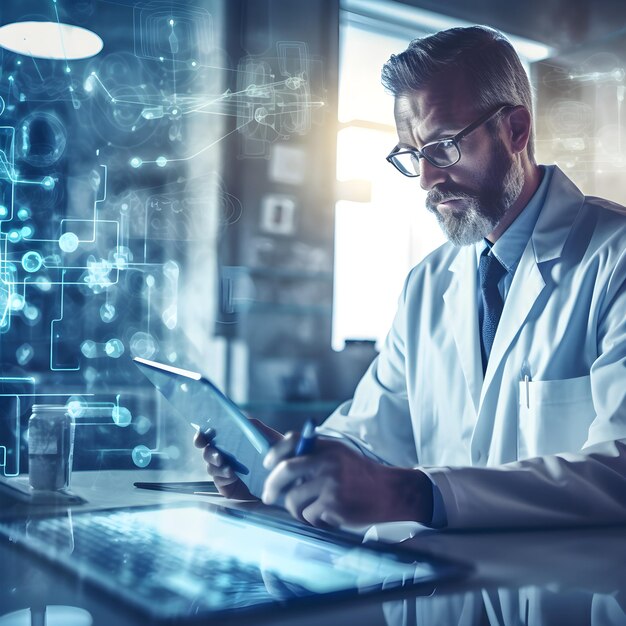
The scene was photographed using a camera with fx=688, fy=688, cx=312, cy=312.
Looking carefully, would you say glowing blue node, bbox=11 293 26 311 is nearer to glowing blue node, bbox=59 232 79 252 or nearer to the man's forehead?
glowing blue node, bbox=59 232 79 252

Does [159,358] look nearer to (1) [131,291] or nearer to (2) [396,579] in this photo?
(1) [131,291]

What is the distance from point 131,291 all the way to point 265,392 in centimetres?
71

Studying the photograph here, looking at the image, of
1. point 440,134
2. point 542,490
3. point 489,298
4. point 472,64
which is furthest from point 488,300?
point 542,490

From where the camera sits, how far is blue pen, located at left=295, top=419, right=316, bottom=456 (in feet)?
2.18

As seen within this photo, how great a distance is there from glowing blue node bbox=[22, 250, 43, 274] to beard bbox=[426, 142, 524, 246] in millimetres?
1079

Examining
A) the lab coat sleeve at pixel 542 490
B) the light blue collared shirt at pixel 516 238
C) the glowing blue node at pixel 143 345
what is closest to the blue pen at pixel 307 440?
the lab coat sleeve at pixel 542 490

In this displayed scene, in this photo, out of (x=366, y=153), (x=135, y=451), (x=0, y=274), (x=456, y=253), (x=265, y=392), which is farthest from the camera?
(x=366, y=153)

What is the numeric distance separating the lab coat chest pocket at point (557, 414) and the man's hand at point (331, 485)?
53 cm

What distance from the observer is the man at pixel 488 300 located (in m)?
1.21

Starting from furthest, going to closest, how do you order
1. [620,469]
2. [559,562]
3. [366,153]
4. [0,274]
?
1. [366,153]
2. [0,274]
3. [620,469]
4. [559,562]

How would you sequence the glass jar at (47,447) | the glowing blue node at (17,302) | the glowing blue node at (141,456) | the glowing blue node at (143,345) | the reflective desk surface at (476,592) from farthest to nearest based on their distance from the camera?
the glowing blue node at (143,345) < the glowing blue node at (141,456) < the glowing blue node at (17,302) < the glass jar at (47,447) < the reflective desk surface at (476,592)

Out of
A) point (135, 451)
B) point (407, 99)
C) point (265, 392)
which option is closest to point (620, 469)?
point (407, 99)

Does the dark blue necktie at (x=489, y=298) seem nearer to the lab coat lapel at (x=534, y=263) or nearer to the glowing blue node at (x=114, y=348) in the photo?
the lab coat lapel at (x=534, y=263)

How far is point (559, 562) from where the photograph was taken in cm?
70
